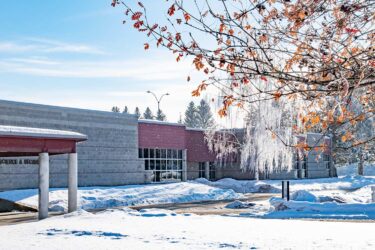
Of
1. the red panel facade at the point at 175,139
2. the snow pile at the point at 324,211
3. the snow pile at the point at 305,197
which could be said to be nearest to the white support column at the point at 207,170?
the red panel facade at the point at 175,139

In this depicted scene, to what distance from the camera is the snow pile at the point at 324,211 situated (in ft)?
62.5

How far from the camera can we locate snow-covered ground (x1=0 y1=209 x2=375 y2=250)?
10531 millimetres

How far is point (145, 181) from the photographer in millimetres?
44719

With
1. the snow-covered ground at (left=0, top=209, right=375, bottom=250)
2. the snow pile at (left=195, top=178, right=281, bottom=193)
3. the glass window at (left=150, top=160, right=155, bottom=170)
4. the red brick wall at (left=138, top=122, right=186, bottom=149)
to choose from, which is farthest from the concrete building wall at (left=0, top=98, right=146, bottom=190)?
the snow-covered ground at (left=0, top=209, right=375, bottom=250)

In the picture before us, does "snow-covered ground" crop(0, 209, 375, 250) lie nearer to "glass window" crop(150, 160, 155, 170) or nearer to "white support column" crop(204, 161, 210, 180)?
"glass window" crop(150, 160, 155, 170)

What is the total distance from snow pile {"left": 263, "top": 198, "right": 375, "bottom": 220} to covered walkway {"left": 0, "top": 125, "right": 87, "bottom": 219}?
7434mm

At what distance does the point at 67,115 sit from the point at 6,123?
5415mm

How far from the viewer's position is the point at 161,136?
4756cm

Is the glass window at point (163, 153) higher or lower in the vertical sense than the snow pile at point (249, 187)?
higher

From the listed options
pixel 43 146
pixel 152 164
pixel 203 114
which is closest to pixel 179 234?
pixel 43 146

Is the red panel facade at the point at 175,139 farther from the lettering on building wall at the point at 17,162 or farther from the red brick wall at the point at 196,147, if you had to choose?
the lettering on building wall at the point at 17,162

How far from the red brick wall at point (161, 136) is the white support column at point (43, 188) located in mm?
26442

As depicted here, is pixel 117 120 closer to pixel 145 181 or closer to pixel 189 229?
pixel 145 181

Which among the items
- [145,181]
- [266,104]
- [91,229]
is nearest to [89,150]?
[145,181]
